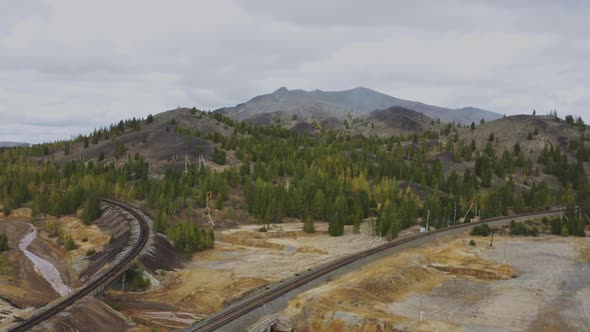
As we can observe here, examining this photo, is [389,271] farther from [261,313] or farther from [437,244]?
[437,244]

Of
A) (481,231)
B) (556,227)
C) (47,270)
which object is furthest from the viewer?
(556,227)

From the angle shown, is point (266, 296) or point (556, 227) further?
point (556, 227)

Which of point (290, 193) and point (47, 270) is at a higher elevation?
point (290, 193)

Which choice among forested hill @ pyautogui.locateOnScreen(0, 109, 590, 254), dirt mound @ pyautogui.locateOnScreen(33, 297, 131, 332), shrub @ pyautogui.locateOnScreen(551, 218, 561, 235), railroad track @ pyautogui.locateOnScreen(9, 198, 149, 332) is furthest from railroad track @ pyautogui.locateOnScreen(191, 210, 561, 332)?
shrub @ pyautogui.locateOnScreen(551, 218, 561, 235)

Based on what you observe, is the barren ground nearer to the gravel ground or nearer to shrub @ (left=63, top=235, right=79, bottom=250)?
shrub @ (left=63, top=235, right=79, bottom=250)

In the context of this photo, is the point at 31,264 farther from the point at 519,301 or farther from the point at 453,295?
the point at 519,301

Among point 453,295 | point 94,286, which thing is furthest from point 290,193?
point 94,286

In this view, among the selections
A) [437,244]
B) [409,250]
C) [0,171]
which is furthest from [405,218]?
[0,171]
